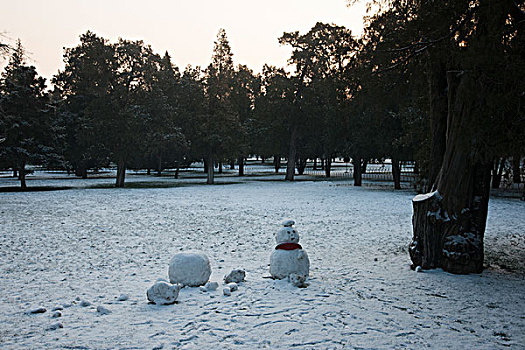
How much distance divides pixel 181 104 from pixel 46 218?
29.8 m

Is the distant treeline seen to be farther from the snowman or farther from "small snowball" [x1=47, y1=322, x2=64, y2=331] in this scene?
"small snowball" [x1=47, y1=322, x2=64, y2=331]

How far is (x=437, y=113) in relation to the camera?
901cm

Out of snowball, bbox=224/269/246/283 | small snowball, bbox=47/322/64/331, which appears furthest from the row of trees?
small snowball, bbox=47/322/64/331

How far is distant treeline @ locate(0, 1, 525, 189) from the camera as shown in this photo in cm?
716

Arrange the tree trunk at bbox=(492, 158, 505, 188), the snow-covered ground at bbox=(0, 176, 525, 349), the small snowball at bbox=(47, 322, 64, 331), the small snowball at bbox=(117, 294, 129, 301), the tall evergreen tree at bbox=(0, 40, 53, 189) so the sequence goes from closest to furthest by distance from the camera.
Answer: the snow-covered ground at bbox=(0, 176, 525, 349)
the small snowball at bbox=(47, 322, 64, 331)
the small snowball at bbox=(117, 294, 129, 301)
the tree trunk at bbox=(492, 158, 505, 188)
the tall evergreen tree at bbox=(0, 40, 53, 189)

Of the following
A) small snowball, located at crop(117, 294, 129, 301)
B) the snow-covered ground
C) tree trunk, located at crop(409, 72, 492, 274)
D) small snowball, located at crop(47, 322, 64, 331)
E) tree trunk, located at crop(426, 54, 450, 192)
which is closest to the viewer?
the snow-covered ground

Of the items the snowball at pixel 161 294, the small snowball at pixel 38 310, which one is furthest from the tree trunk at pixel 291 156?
the small snowball at pixel 38 310

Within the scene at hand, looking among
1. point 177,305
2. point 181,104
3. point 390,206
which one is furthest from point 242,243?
point 181,104

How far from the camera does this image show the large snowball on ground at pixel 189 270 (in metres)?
7.10

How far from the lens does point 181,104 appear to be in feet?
144

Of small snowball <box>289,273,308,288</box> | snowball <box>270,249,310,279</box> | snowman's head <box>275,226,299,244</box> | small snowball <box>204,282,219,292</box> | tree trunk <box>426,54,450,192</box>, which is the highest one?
tree trunk <box>426,54,450,192</box>

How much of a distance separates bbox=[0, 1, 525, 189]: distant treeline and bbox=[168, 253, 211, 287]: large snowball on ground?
549cm

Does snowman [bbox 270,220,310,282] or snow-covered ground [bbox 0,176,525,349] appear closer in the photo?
snow-covered ground [bbox 0,176,525,349]

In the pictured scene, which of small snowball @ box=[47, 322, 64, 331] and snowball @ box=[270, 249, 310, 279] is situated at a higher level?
snowball @ box=[270, 249, 310, 279]
